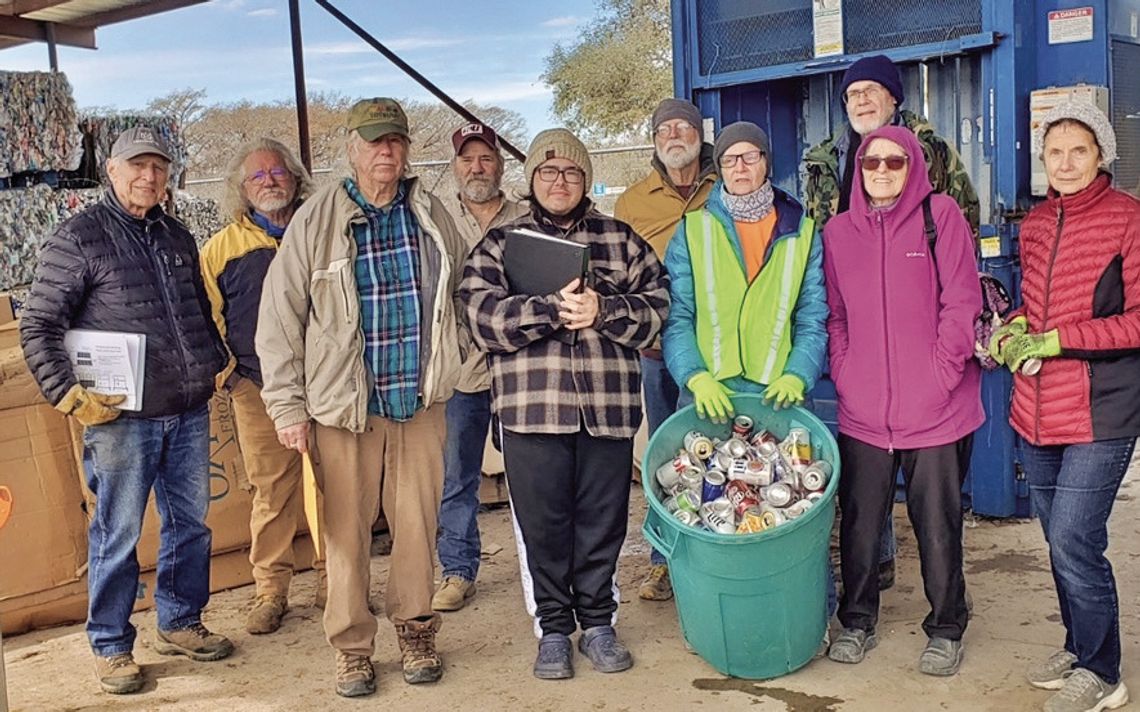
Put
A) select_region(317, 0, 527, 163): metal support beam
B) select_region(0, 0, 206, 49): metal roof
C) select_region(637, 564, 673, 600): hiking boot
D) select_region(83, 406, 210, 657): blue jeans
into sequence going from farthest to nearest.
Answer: select_region(0, 0, 206, 49): metal roof → select_region(317, 0, 527, 163): metal support beam → select_region(637, 564, 673, 600): hiking boot → select_region(83, 406, 210, 657): blue jeans

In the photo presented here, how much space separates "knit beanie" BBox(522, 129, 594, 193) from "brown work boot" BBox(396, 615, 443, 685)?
4.94 ft

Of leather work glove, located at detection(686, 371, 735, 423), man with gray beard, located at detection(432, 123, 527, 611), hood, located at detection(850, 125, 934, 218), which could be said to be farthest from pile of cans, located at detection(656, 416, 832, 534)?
man with gray beard, located at detection(432, 123, 527, 611)

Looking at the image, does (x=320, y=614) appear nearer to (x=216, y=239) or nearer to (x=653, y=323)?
(x=216, y=239)

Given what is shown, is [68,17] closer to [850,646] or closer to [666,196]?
[666,196]

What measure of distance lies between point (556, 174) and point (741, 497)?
116 cm

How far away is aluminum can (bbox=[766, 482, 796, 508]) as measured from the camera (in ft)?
10.9

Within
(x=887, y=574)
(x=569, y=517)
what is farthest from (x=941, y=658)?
(x=569, y=517)

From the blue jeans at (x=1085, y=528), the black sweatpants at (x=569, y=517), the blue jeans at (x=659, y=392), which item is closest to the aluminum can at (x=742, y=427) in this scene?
the black sweatpants at (x=569, y=517)

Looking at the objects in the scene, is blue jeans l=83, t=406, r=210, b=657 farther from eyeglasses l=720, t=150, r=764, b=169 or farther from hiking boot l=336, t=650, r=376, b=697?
eyeglasses l=720, t=150, r=764, b=169

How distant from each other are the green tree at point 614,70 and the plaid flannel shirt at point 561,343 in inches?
656

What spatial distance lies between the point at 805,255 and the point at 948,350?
528 millimetres

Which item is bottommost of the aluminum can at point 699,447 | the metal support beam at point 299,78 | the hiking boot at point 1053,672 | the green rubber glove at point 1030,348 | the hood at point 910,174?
the hiking boot at point 1053,672

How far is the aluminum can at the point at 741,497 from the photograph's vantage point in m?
3.33

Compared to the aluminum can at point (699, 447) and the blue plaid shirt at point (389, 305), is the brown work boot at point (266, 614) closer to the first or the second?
the blue plaid shirt at point (389, 305)
